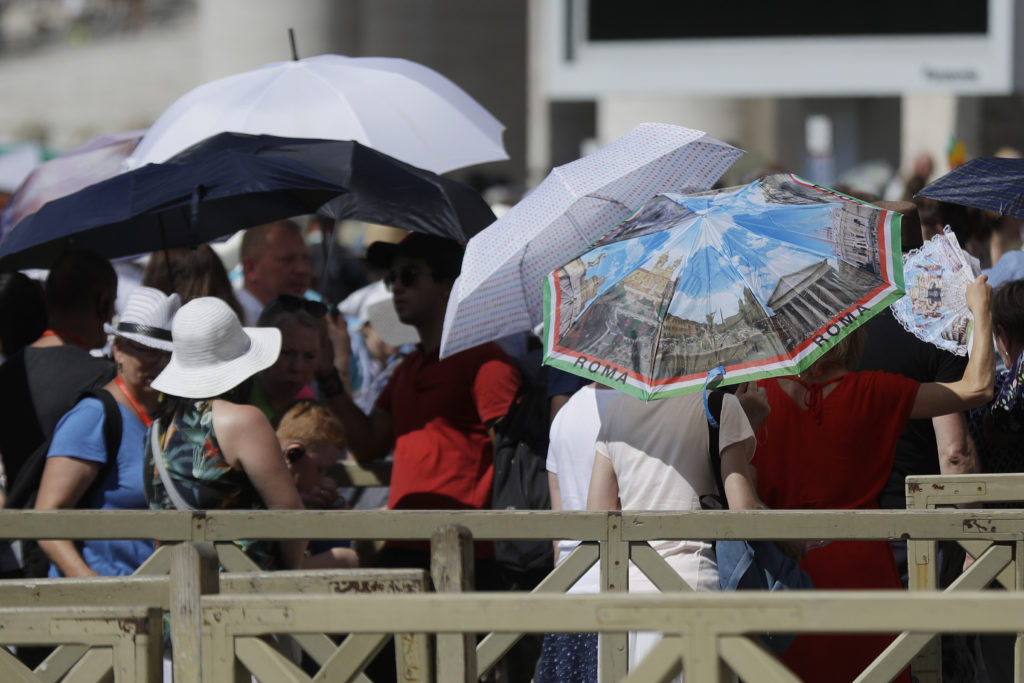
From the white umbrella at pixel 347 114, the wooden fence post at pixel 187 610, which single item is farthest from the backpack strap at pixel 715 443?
the white umbrella at pixel 347 114

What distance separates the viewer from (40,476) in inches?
184

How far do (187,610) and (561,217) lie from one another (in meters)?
2.10

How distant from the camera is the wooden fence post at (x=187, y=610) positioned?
277 cm

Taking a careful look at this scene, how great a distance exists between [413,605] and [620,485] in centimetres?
132

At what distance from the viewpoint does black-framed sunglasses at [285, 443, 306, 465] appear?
4785 millimetres

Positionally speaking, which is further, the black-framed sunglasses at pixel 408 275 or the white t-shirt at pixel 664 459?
the black-framed sunglasses at pixel 408 275

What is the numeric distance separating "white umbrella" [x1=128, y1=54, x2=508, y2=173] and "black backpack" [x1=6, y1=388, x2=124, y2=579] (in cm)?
176

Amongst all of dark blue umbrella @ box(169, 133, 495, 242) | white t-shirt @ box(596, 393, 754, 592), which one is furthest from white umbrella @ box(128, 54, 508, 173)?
white t-shirt @ box(596, 393, 754, 592)

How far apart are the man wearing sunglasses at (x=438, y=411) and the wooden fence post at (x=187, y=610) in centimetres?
213

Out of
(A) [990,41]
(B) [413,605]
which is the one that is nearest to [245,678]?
(B) [413,605]

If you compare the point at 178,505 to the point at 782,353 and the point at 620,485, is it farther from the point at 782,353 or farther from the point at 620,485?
the point at 782,353

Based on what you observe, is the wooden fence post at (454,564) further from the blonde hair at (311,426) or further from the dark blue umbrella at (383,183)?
the dark blue umbrella at (383,183)

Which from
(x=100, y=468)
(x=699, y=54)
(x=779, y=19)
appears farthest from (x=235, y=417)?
(x=779, y=19)

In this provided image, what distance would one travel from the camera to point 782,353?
3607 millimetres
